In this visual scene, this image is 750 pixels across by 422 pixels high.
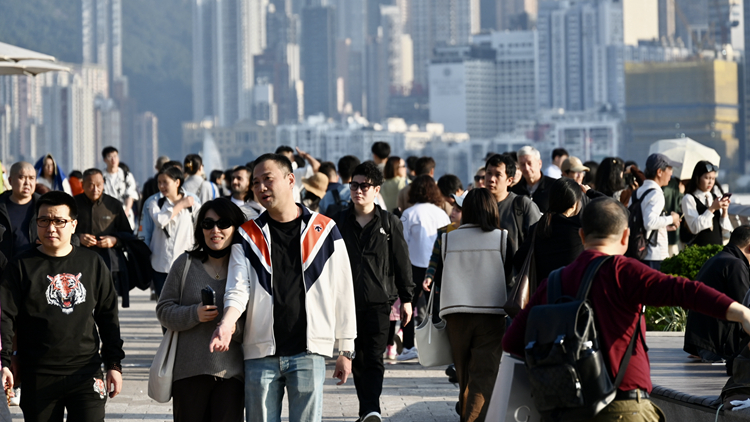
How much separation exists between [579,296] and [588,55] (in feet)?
487

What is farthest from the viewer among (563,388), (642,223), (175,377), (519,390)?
(642,223)

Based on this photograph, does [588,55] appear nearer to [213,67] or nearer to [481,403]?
[213,67]

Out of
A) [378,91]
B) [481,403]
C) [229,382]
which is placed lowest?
[481,403]

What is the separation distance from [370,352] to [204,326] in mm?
1739

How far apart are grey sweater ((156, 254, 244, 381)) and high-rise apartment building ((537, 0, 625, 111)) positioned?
466 ft

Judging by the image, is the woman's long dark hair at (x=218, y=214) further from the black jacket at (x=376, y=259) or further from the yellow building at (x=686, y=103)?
the yellow building at (x=686, y=103)

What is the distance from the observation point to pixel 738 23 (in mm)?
125250

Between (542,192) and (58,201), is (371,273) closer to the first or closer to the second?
(542,192)

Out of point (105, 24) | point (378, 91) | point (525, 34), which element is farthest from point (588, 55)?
point (105, 24)

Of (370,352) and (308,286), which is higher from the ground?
(308,286)

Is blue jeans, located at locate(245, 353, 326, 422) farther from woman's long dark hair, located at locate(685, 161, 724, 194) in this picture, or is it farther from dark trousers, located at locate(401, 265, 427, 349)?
woman's long dark hair, located at locate(685, 161, 724, 194)

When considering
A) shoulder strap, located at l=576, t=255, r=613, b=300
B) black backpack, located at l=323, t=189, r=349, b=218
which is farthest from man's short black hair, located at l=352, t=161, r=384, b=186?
shoulder strap, located at l=576, t=255, r=613, b=300

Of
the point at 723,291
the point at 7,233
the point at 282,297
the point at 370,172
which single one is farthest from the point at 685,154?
the point at 282,297

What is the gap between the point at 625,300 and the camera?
284 centimetres
